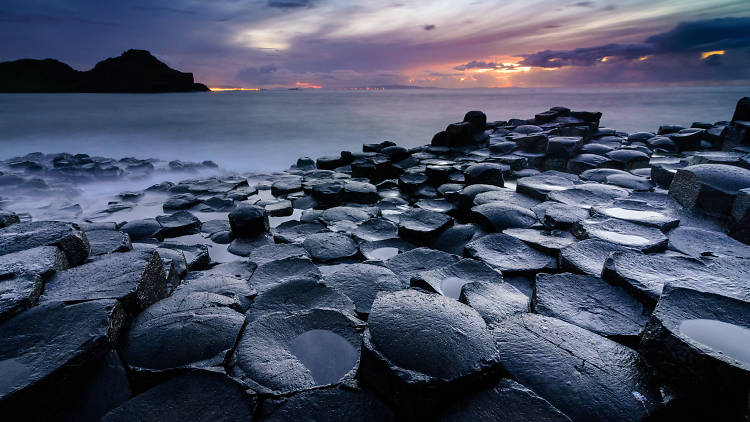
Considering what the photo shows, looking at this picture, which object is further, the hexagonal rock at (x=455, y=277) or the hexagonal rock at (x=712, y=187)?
the hexagonal rock at (x=712, y=187)

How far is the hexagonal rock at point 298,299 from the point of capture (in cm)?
240

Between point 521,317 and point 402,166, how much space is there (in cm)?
596

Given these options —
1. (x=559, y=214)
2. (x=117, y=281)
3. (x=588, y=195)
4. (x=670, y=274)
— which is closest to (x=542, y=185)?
(x=588, y=195)

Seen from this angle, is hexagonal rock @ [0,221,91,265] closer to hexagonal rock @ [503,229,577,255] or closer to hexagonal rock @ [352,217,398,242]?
hexagonal rock @ [352,217,398,242]

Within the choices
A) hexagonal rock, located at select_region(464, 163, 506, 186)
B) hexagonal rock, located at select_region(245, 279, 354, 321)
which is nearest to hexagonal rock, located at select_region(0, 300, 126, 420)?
hexagonal rock, located at select_region(245, 279, 354, 321)

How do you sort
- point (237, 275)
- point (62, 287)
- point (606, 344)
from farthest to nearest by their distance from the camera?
1. point (237, 275)
2. point (62, 287)
3. point (606, 344)

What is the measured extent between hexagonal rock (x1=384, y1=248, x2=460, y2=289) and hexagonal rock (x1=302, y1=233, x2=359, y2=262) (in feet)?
1.77

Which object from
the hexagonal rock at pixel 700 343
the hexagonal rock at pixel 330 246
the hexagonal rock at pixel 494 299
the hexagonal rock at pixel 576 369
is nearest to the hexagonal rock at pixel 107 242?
the hexagonal rock at pixel 330 246

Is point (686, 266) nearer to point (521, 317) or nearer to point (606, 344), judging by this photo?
point (606, 344)

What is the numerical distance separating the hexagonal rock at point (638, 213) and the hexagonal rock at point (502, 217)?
30.7 inches

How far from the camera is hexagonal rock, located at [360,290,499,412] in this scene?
1465 millimetres

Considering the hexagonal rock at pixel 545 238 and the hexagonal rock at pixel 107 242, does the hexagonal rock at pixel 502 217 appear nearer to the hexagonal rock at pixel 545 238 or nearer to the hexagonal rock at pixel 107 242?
the hexagonal rock at pixel 545 238

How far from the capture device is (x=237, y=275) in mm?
3141

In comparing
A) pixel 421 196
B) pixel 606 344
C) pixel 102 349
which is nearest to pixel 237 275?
pixel 102 349
